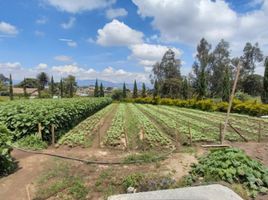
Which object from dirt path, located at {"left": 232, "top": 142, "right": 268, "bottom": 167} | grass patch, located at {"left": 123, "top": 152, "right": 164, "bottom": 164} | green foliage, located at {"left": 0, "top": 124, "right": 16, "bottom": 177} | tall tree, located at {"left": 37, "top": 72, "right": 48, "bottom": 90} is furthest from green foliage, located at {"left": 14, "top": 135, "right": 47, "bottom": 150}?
tall tree, located at {"left": 37, "top": 72, "right": 48, "bottom": 90}

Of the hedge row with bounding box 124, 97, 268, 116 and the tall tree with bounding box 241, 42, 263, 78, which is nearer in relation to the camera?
the hedge row with bounding box 124, 97, 268, 116

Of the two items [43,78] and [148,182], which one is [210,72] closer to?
[148,182]

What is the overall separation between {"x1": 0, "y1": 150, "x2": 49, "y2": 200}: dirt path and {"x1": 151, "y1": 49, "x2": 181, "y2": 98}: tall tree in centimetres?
4406

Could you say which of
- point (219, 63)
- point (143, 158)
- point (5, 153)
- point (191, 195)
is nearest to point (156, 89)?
point (219, 63)

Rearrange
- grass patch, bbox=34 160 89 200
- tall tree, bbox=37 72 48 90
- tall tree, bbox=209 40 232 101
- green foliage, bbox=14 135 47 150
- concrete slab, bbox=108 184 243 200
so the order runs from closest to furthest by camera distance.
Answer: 1. concrete slab, bbox=108 184 243 200
2. grass patch, bbox=34 160 89 200
3. green foliage, bbox=14 135 47 150
4. tall tree, bbox=209 40 232 101
5. tall tree, bbox=37 72 48 90

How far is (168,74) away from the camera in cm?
5425

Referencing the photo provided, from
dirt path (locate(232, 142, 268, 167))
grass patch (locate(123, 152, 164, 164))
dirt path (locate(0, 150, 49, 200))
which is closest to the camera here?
dirt path (locate(0, 150, 49, 200))

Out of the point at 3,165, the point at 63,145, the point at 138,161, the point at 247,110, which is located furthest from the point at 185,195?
the point at 247,110

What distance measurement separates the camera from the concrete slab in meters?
4.59

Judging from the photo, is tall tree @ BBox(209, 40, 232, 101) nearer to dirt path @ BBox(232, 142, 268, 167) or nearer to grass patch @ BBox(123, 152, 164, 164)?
dirt path @ BBox(232, 142, 268, 167)

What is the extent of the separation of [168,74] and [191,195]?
50.7 metres

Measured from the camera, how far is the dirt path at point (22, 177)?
17.6ft

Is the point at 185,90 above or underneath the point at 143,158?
above

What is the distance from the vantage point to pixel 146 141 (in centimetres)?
1027
